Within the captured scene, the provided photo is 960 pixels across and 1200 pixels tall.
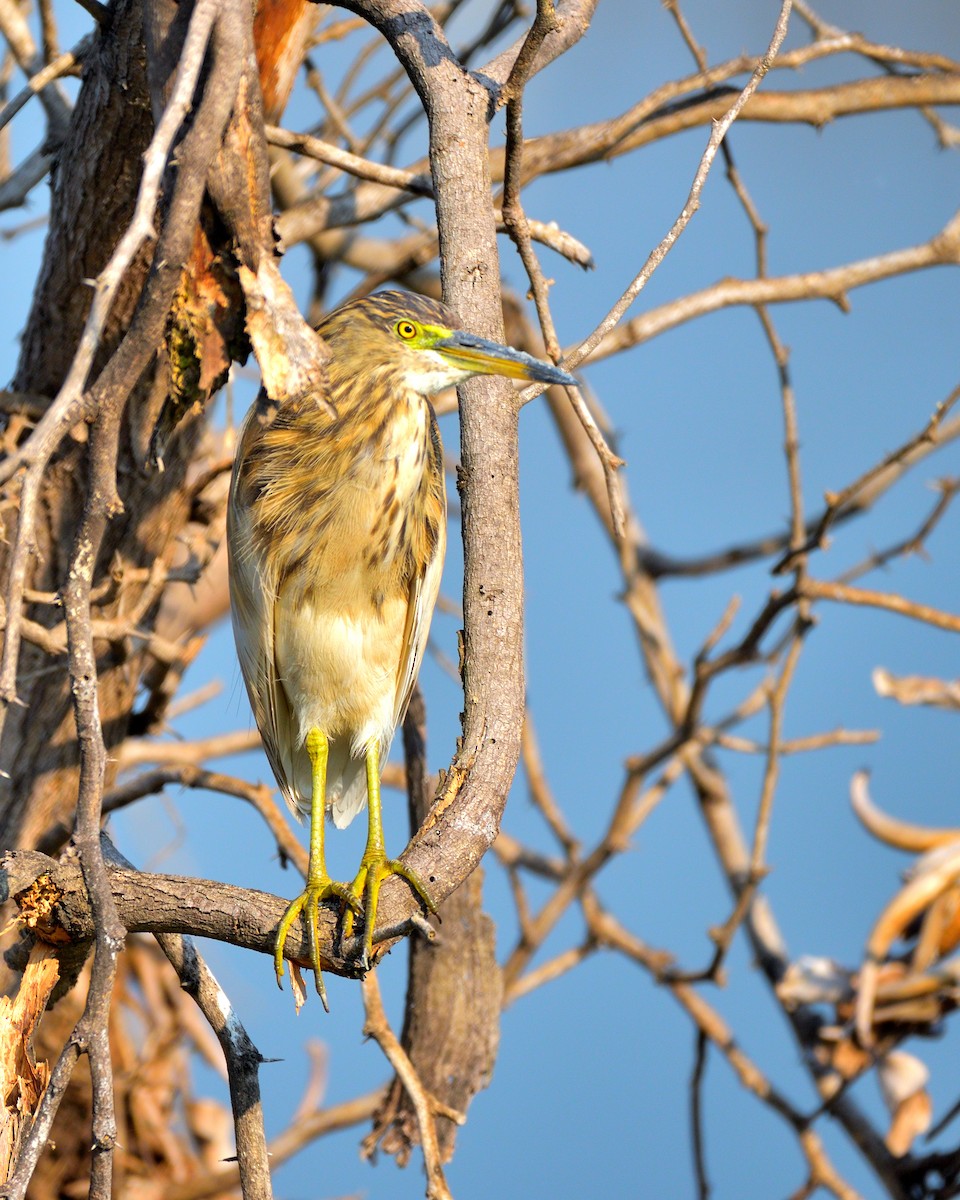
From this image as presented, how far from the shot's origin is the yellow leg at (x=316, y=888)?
1.17 meters

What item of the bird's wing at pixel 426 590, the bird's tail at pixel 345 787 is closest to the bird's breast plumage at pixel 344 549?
the bird's wing at pixel 426 590

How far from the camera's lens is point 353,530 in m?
1.61

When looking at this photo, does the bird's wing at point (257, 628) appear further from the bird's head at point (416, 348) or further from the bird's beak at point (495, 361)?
the bird's beak at point (495, 361)

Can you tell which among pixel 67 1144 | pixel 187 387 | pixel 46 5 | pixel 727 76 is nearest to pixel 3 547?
pixel 187 387

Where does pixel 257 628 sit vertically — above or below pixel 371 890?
above

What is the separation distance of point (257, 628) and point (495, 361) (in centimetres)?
54

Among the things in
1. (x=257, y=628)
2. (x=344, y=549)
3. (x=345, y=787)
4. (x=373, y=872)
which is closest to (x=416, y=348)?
(x=344, y=549)

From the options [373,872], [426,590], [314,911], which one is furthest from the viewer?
[426,590]

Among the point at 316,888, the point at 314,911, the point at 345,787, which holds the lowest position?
the point at 314,911

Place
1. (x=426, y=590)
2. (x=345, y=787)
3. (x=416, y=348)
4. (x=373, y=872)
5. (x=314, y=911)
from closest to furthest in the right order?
(x=314, y=911), (x=373, y=872), (x=416, y=348), (x=426, y=590), (x=345, y=787)

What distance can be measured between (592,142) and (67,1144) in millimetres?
2040

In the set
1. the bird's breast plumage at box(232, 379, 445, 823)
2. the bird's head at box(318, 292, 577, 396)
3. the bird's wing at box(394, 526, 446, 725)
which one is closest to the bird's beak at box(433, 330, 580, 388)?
the bird's head at box(318, 292, 577, 396)

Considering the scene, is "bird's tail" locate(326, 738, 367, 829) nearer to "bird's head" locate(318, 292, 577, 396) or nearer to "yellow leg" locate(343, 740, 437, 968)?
"yellow leg" locate(343, 740, 437, 968)

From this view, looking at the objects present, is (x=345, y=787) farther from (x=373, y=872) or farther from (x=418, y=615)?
(x=373, y=872)
